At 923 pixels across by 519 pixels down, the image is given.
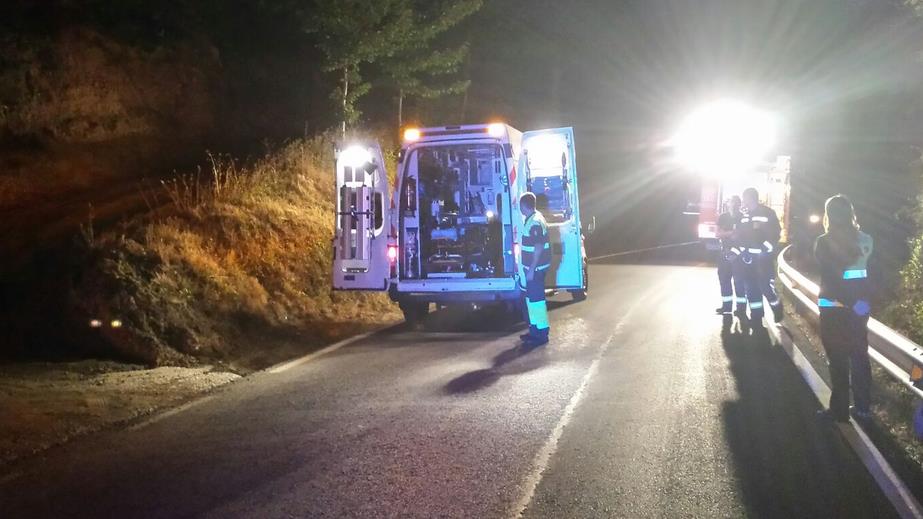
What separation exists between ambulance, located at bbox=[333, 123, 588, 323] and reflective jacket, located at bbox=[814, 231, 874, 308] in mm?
4639

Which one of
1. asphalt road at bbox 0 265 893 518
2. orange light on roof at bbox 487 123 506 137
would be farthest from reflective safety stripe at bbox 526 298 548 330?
orange light on roof at bbox 487 123 506 137

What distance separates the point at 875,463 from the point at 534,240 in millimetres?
5565

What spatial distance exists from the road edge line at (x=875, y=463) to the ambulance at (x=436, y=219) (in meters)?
4.17

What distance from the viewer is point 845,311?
7.44 meters

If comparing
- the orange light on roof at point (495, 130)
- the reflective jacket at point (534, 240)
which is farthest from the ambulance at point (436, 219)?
the reflective jacket at point (534, 240)

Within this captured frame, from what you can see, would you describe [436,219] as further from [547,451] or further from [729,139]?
[729,139]

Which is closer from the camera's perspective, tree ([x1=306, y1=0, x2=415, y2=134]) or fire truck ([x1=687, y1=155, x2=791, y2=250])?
tree ([x1=306, y1=0, x2=415, y2=134])

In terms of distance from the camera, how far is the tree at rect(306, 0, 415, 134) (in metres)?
16.9

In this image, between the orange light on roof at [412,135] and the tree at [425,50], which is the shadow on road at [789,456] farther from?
the tree at [425,50]

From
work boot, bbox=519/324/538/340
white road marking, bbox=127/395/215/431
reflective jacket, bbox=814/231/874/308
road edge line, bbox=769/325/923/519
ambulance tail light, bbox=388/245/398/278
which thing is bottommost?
road edge line, bbox=769/325/923/519

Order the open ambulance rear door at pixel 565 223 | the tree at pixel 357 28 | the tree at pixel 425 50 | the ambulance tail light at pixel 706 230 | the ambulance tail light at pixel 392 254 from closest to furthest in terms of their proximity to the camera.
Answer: the ambulance tail light at pixel 392 254
the open ambulance rear door at pixel 565 223
the tree at pixel 357 28
the tree at pixel 425 50
the ambulance tail light at pixel 706 230

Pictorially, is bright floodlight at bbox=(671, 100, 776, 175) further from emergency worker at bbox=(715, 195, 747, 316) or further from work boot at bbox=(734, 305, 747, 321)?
work boot at bbox=(734, 305, 747, 321)

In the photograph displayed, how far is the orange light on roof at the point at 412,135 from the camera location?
38.7 ft

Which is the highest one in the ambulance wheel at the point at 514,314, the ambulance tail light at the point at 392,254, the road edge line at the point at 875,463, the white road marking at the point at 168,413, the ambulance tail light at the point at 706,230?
the ambulance tail light at the point at 706,230
